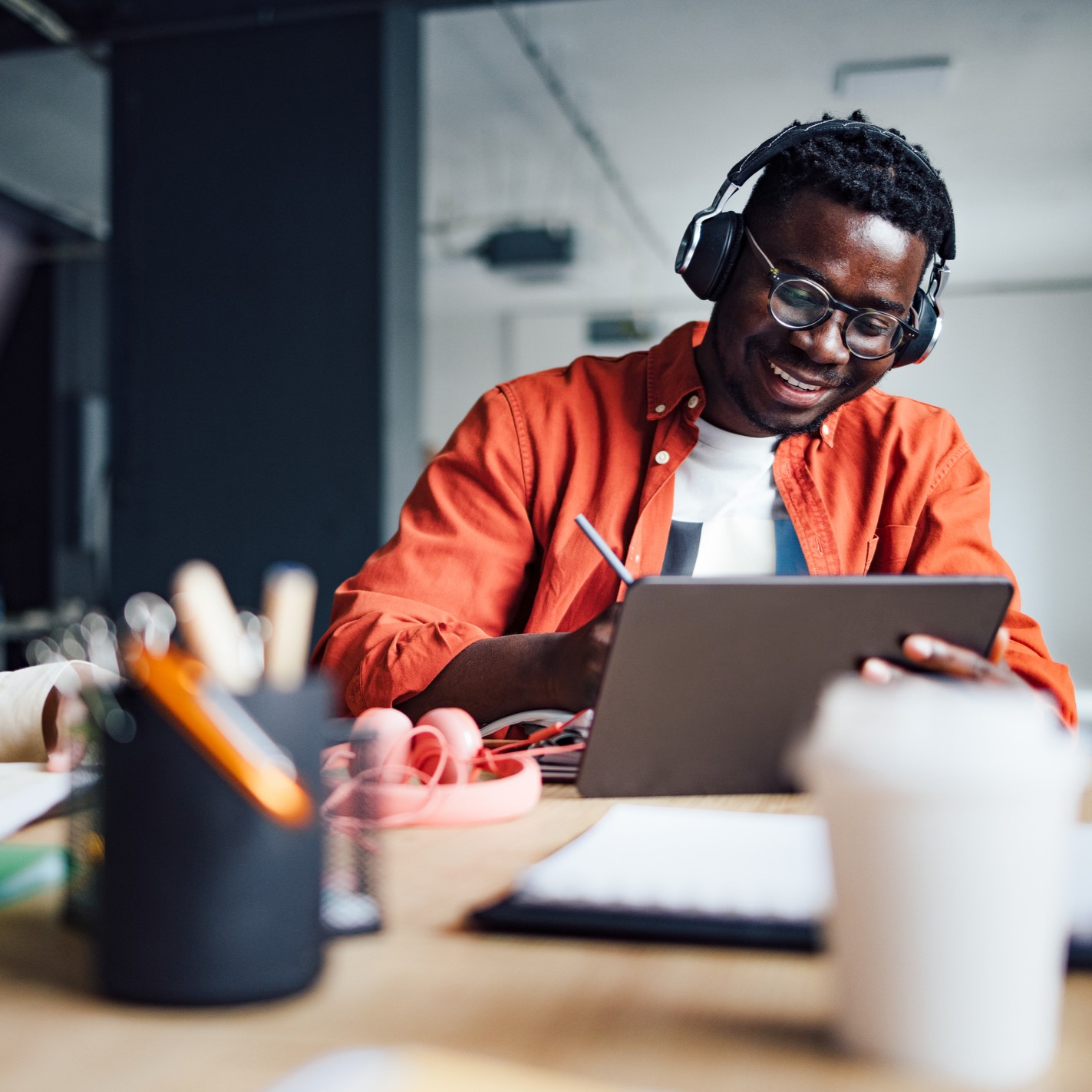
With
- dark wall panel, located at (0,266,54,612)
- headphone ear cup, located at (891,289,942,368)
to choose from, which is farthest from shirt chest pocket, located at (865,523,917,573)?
dark wall panel, located at (0,266,54,612)

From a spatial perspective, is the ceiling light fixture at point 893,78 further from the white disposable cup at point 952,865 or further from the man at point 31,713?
the white disposable cup at point 952,865

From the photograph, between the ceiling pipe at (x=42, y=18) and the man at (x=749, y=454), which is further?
the ceiling pipe at (x=42, y=18)

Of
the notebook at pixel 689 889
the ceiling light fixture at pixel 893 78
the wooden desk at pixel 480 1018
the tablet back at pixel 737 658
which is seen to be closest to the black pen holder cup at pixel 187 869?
the wooden desk at pixel 480 1018

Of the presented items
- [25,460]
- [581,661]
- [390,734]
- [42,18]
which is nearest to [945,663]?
[581,661]

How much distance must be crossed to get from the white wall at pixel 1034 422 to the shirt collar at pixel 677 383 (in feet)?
22.2

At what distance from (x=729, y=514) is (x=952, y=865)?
119 centimetres

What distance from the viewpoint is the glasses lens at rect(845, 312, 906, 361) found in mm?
1414

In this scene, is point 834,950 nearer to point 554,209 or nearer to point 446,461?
point 446,461

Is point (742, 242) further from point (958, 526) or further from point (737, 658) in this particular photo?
point (737, 658)

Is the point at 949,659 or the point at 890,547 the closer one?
the point at 949,659

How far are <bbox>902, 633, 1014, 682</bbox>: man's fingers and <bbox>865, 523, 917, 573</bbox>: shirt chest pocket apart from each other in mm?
645

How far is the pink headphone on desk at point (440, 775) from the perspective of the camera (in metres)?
0.75

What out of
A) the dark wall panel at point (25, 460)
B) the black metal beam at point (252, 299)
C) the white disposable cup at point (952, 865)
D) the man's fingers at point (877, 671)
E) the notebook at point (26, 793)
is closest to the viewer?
the white disposable cup at point (952, 865)

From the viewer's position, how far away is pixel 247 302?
11.3 feet
